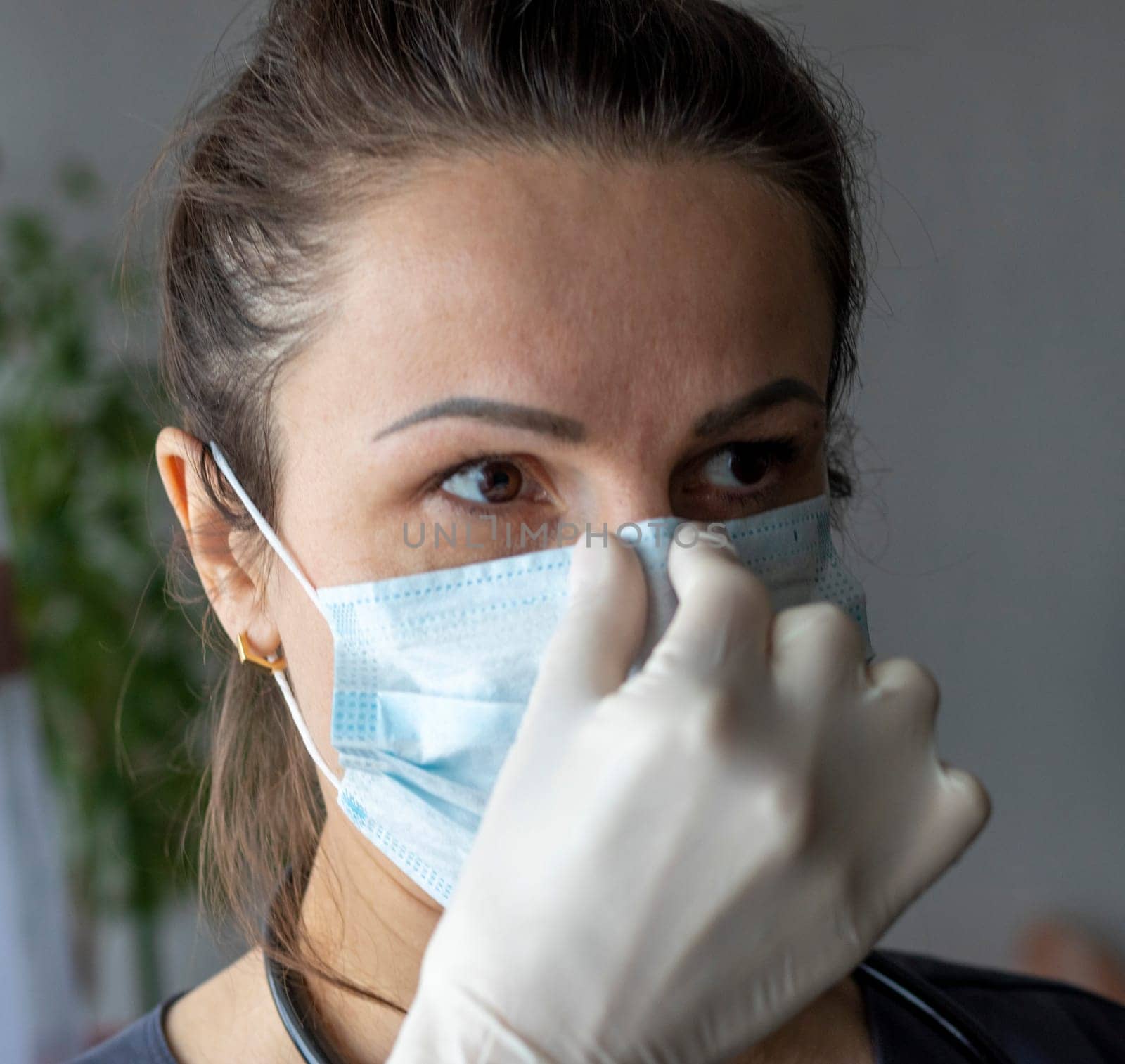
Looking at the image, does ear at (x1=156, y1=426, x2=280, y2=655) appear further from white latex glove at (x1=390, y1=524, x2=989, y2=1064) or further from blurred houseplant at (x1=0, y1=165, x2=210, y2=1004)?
blurred houseplant at (x1=0, y1=165, x2=210, y2=1004)

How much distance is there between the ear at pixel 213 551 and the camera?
1.03 metres

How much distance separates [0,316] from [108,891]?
1.16 meters

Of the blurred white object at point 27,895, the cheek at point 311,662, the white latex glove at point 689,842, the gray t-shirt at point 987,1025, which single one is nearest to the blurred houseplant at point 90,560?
Answer: the blurred white object at point 27,895

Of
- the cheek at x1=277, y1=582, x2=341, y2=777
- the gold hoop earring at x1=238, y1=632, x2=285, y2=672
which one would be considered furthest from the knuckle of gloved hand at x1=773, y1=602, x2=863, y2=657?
the gold hoop earring at x1=238, y1=632, x2=285, y2=672

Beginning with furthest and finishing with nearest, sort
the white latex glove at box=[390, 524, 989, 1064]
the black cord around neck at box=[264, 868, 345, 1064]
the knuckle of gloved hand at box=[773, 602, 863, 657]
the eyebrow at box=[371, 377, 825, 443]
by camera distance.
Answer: the black cord around neck at box=[264, 868, 345, 1064] → the eyebrow at box=[371, 377, 825, 443] → the knuckle of gloved hand at box=[773, 602, 863, 657] → the white latex glove at box=[390, 524, 989, 1064]

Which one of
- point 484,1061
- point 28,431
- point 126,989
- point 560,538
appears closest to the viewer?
point 484,1061

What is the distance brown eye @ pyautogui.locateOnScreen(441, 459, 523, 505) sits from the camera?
2.97ft

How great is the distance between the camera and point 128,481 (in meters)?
2.14

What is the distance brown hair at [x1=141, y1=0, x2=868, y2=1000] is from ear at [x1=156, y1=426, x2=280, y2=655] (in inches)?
0.8

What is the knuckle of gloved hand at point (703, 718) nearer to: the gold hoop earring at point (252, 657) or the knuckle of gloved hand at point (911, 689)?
the knuckle of gloved hand at point (911, 689)

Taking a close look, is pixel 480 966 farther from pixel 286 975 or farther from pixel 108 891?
pixel 108 891

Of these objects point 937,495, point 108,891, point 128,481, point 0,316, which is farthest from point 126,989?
point 937,495

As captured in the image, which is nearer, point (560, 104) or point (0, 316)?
point (560, 104)

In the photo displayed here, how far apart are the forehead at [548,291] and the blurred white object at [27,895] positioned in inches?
55.7
